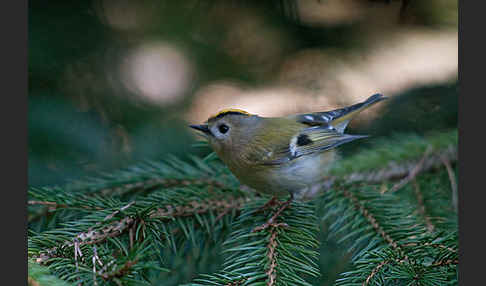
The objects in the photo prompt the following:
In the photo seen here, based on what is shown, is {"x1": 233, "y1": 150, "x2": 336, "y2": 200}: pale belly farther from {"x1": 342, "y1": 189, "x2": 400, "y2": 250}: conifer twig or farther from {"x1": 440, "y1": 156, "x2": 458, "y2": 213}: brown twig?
{"x1": 440, "y1": 156, "x2": 458, "y2": 213}: brown twig

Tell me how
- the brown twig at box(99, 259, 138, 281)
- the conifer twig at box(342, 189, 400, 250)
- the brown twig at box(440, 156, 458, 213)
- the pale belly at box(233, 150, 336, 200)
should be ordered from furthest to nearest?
1. the brown twig at box(440, 156, 458, 213)
2. the pale belly at box(233, 150, 336, 200)
3. the conifer twig at box(342, 189, 400, 250)
4. the brown twig at box(99, 259, 138, 281)

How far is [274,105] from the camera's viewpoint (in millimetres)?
1079

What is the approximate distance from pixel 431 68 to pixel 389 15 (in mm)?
195

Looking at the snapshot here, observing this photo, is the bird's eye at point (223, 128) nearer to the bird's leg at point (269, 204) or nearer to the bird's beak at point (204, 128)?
the bird's beak at point (204, 128)

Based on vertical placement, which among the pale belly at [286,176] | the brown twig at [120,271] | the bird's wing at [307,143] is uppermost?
the bird's wing at [307,143]

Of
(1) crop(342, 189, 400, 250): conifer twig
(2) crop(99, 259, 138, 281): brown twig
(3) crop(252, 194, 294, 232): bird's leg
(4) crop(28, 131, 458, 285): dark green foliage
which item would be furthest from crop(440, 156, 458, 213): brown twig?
(2) crop(99, 259, 138, 281): brown twig

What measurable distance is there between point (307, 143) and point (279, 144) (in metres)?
0.06

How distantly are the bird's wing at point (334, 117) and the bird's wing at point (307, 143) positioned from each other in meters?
0.02

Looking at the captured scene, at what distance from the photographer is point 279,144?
33.7 inches

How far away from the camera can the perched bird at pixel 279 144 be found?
A: 804 mm

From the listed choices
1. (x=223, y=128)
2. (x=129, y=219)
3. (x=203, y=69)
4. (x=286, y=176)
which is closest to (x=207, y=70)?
(x=203, y=69)

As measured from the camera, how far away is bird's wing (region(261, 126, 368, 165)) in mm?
825

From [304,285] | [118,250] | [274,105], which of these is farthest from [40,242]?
[274,105]

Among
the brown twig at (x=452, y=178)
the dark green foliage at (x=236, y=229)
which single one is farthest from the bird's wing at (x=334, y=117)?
the brown twig at (x=452, y=178)
